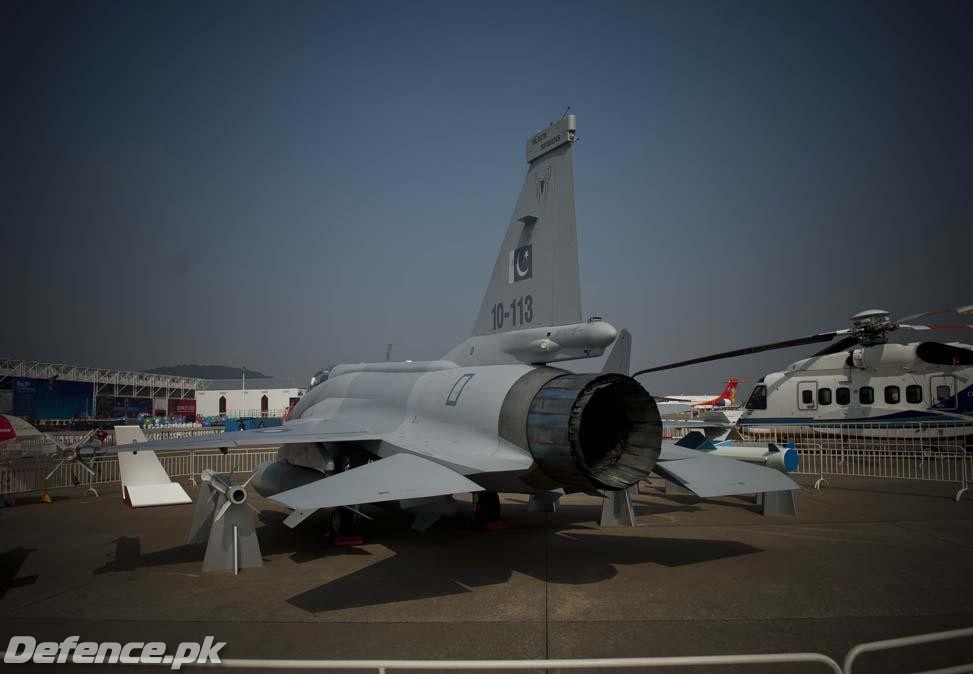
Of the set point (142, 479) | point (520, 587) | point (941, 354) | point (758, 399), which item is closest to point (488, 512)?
point (520, 587)

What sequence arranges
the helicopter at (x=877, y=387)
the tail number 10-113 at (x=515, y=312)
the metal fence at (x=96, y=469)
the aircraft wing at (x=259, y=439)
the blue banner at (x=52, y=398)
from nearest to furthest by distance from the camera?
1. the aircraft wing at (x=259, y=439)
2. the tail number 10-113 at (x=515, y=312)
3. the metal fence at (x=96, y=469)
4. the helicopter at (x=877, y=387)
5. the blue banner at (x=52, y=398)

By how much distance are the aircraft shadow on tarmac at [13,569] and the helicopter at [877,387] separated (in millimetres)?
15130

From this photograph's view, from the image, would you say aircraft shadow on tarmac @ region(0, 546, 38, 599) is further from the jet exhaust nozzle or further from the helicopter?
the helicopter

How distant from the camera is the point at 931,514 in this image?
930 centimetres

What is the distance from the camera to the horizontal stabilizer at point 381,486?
500cm

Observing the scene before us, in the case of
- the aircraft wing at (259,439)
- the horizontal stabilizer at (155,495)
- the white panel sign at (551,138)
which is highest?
the white panel sign at (551,138)

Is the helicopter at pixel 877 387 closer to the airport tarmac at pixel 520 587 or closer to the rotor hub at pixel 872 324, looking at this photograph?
the rotor hub at pixel 872 324

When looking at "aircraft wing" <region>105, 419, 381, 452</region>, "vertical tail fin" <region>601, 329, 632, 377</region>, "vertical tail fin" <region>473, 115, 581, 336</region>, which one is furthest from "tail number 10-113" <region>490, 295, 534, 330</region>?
"aircraft wing" <region>105, 419, 381, 452</region>

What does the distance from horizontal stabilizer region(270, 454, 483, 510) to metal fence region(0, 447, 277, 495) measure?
232 inches

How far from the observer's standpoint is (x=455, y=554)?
7.23m

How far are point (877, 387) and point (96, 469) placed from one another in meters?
21.0

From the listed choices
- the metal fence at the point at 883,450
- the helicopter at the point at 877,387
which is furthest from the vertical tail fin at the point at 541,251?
the helicopter at the point at 877,387

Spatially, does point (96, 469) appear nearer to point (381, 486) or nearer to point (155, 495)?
point (155, 495)

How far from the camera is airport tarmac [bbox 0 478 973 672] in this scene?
14.3 ft
